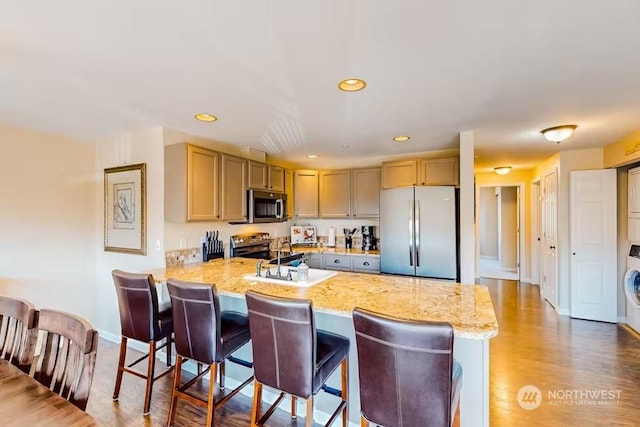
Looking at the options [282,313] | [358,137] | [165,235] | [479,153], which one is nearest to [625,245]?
[479,153]

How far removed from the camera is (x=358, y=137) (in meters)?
3.52

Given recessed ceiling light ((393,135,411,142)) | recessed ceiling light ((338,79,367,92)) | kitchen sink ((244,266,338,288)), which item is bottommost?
kitchen sink ((244,266,338,288))

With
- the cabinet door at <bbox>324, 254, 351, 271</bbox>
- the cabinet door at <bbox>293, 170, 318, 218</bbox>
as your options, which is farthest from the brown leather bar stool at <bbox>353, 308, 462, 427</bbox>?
the cabinet door at <bbox>293, 170, 318, 218</bbox>

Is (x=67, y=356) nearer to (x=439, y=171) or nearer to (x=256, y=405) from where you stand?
(x=256, y=405)

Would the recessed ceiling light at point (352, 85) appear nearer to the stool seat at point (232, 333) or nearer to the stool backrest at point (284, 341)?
the stool backrest at point (284, 341)

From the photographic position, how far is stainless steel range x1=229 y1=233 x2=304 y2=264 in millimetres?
3900

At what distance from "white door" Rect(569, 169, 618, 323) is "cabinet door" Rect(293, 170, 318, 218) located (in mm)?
3704

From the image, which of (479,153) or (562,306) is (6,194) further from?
(562,306)

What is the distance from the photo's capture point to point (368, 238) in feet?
15.9

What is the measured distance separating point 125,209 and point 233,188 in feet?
3.91

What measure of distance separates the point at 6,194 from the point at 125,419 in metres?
2.56

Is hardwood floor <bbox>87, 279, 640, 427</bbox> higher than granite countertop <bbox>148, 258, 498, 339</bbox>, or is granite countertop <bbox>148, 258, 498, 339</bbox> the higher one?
granite countertop <bbox>148, 258, 498, 339</bbox>

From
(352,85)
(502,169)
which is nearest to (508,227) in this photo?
(502,169)

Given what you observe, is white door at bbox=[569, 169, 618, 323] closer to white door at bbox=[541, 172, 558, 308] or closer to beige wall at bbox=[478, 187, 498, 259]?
white door at bbox=[541, 172, 558, 308]
